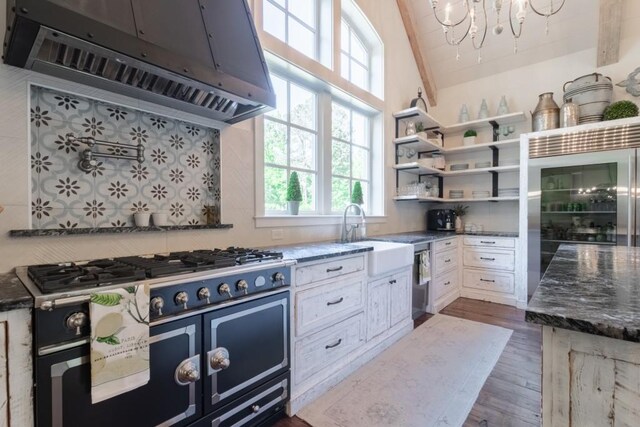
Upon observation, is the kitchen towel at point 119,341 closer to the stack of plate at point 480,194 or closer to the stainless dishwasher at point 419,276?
the stainless dishwasher at point 419,276

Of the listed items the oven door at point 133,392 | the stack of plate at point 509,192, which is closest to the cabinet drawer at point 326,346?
the oven door at point 133,392

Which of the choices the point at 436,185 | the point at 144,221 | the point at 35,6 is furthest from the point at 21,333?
the point at 436,185

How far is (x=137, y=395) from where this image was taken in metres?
1.13

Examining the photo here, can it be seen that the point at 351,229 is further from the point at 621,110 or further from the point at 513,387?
the point at 621,110

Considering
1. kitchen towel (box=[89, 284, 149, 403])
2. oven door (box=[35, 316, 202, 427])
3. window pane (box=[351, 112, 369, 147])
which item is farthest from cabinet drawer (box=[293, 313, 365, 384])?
window pane (box=[351, 112, 369, 147])

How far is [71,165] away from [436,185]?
434 cm

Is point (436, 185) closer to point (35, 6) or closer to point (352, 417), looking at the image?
point (352, 417)

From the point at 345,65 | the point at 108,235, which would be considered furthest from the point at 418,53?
the point at 108,235

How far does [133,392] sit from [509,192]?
4.63m

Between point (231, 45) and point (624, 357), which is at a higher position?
point (231, 45)

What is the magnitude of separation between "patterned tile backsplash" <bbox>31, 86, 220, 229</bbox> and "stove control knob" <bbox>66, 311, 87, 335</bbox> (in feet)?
2.54

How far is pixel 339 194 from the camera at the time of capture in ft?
10.9

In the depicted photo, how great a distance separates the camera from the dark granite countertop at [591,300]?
65cm

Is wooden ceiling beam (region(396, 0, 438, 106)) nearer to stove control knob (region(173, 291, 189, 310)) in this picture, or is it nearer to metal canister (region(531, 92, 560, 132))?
metal canister (region(531, 92, 560, 132))
